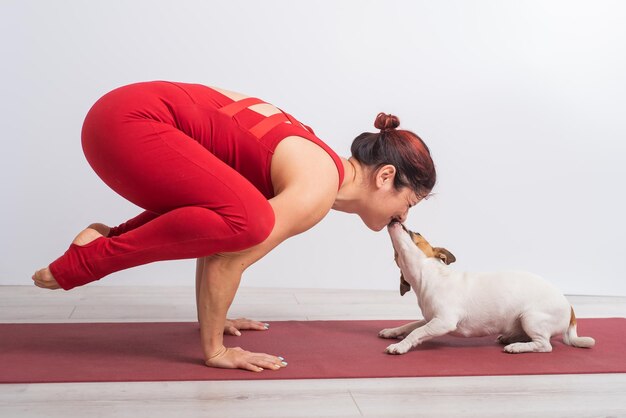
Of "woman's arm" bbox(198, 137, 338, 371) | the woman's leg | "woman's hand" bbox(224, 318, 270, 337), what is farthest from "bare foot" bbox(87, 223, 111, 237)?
"woman's hand" bbox(224, 318, 270, 337)

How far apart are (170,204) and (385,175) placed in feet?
2.15

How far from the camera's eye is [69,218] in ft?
11.8

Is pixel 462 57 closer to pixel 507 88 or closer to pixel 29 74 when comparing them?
pixel 507 88

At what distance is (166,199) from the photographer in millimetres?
2115

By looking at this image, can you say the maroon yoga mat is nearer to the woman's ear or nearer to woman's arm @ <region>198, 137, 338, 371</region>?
woman's arm @ <region>198, 137, 338, 371</region>

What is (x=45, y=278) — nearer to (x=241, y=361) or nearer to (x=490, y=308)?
(x=241, y=361)

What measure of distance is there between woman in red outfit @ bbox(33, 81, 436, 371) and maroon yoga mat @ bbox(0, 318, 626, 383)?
14 centimetres

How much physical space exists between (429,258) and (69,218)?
187cm

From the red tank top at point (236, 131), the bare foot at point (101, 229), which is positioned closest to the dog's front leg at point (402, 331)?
the red tank top at point (236, 131)

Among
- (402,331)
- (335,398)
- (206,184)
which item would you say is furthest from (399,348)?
(206,184)

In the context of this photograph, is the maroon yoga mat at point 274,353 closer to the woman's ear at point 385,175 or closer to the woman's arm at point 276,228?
the woman's arm at point 276,228

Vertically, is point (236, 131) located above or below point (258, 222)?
above

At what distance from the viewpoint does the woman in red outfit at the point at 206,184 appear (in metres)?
2.02

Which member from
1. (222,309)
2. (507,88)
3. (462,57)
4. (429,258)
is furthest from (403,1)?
(222,309)
